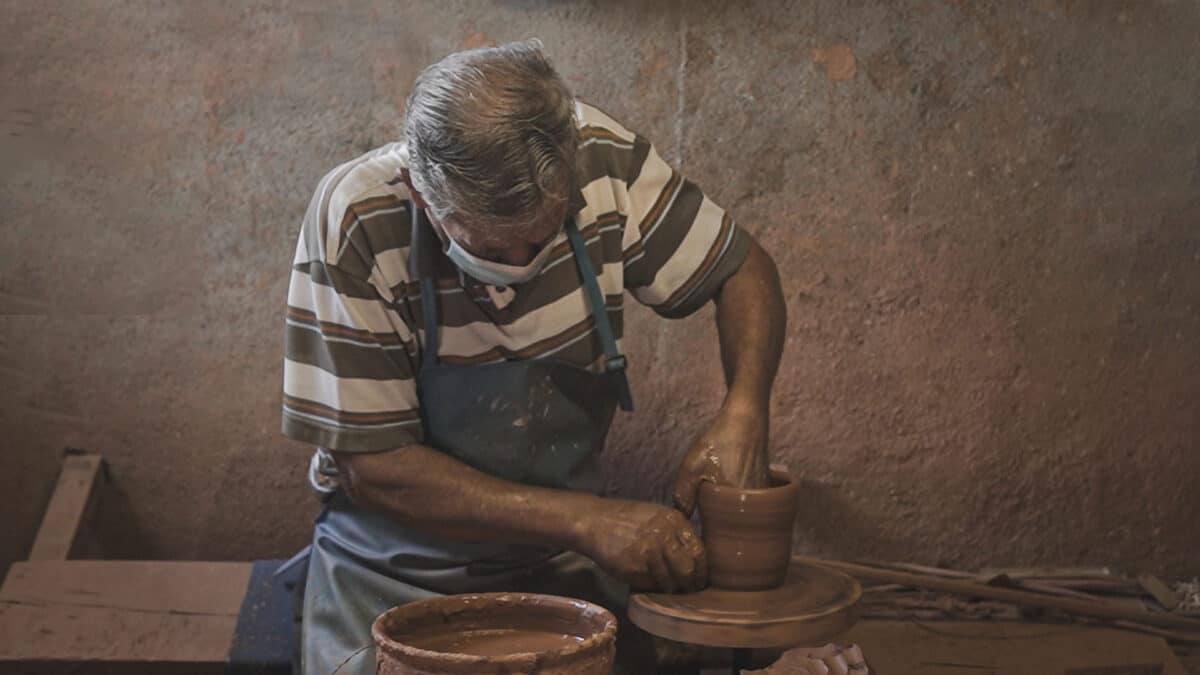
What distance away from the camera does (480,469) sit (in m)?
3.06

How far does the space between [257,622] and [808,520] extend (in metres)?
1.66

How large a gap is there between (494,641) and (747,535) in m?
0.68

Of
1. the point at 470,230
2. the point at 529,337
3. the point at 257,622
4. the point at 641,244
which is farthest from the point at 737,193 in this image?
the point at 257,622

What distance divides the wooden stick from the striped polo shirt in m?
1.14

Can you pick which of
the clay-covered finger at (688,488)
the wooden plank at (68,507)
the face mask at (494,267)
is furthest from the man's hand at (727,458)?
the wooden plank at (68,507)

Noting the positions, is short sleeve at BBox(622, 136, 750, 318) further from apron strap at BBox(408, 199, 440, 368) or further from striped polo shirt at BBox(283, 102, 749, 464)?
apron strap at BBox(408, 199, 440, 368)

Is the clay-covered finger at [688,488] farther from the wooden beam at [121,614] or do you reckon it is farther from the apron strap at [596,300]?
the wooden beam at [121,614]

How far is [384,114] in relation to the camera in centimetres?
396

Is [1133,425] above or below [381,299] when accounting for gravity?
below

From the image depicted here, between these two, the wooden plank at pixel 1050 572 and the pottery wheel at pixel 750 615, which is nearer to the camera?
the pottery wheel at pixel 750 615

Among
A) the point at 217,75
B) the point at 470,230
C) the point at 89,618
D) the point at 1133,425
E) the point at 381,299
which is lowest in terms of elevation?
the point at 89,618

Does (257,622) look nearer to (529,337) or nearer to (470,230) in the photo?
(529,337)

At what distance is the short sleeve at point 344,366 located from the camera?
9.43 feet

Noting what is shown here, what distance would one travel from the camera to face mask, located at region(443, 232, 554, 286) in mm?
2766
